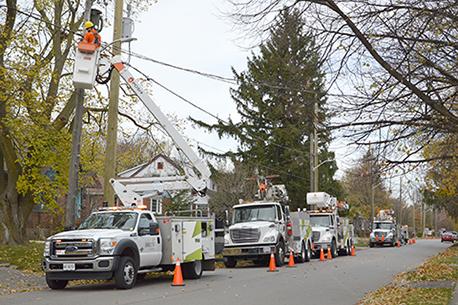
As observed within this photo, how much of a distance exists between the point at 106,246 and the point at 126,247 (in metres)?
0.60

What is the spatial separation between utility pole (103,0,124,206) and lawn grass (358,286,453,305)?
8.16 m

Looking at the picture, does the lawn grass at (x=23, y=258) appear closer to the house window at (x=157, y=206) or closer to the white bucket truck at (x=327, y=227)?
the white bucket truck at (x=327, y=227)

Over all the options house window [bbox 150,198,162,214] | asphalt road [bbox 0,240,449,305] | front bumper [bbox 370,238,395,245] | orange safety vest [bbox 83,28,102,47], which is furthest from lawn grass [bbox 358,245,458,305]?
front bumper [bbox 370,238,395,245]

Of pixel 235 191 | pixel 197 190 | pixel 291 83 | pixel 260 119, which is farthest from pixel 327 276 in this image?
pixel 260 119

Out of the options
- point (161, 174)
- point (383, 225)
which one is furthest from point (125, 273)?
point (383, 225)

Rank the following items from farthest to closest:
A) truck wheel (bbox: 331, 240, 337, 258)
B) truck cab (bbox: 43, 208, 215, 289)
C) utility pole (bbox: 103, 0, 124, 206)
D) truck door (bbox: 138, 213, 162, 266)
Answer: truck wheel (bbox: 331, 240, 337, 258), utility pole (bbox: 103, 0, 124, 206), truck door (bbox: 138, 213, 162, 266), truck cab (bbox: 43, 208, 215, 289)

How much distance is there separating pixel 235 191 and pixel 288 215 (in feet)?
53.9

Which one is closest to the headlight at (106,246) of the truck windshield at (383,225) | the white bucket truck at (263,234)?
the white bucket truck at (263,234)

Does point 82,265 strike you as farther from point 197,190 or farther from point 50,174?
point 50,174

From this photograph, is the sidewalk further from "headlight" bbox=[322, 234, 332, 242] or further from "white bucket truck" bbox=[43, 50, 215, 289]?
"headlight" bbox=[322, 234, 332, 242]

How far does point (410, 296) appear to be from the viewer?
492 inches

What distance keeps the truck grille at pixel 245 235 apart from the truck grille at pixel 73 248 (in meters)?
10.2

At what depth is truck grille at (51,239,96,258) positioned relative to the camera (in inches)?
548

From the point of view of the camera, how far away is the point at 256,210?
24.5m
